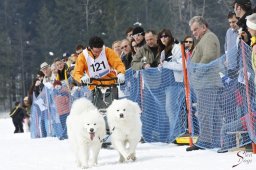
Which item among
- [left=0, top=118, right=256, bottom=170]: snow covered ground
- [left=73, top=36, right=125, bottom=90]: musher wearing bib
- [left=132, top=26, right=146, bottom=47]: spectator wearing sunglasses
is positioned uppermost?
[left=132, top=26, right=146, bottom=47]: spectator wearing sunglasses

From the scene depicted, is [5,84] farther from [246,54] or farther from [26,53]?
[246,54]

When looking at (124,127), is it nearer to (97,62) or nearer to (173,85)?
(97,62)

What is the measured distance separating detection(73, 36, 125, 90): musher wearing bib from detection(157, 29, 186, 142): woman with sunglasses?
801 millimetres

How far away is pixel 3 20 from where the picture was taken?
63.7 meters

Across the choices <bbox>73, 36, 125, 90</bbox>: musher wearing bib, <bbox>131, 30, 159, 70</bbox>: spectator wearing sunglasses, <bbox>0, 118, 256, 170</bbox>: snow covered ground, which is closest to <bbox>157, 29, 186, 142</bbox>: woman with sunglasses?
<bbox>0, 118, 256, 170</bbox>: snow covered ground

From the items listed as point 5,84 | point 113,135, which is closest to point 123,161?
point 113,135

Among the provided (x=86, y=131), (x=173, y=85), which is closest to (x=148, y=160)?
(x=86, y=131)

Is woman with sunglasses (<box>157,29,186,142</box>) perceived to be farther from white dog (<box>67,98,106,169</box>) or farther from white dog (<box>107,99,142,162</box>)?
white dog (<box>67,98,106,169</box>)

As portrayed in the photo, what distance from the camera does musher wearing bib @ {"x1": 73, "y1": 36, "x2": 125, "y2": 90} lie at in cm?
950

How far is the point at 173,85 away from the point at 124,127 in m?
1.91

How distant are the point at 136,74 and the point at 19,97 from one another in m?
52.2

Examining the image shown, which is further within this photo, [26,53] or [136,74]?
[26,53]

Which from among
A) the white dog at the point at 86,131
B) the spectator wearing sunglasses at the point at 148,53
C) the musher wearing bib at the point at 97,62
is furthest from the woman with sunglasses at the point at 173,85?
the white dog at the point at 86,131

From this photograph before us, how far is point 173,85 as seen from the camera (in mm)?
9812
